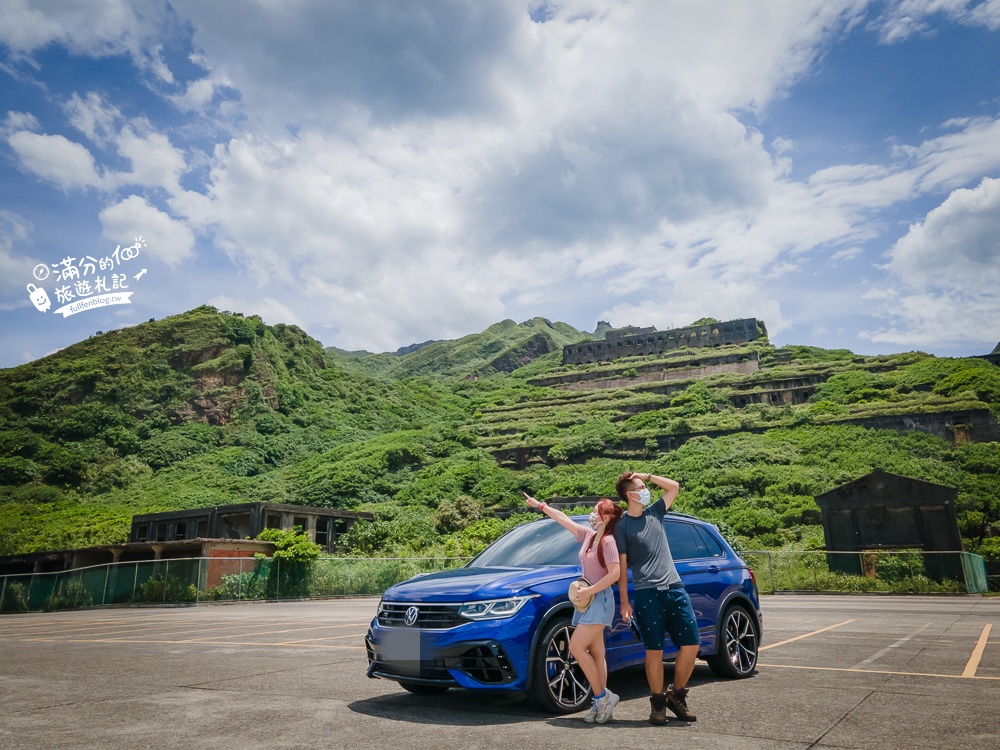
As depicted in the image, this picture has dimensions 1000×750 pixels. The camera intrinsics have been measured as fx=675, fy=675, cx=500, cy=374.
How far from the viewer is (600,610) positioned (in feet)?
16.0

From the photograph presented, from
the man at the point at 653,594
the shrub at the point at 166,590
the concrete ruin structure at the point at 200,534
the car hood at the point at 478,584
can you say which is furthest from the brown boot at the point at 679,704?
the concrete ruin structure at the point at 200,534

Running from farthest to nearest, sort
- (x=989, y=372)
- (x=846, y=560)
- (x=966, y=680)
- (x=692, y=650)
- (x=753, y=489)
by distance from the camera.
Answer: (x=989, y=372), (x=753, y=489), (x=846, y=560), (x=966, y=680), (x=692, y=650)

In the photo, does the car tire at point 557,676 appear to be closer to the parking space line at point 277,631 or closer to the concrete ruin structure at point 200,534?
the parking space line at point 277,631

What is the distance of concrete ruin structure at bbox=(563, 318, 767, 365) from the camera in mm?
123438

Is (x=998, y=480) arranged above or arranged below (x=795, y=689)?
above

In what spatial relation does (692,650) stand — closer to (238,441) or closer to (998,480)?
(998,480)

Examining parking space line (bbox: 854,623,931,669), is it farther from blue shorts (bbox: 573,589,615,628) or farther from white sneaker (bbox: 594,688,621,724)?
blue shorts (bbox: 573,589,615,628)

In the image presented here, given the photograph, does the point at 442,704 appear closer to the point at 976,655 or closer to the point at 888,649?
the point at 888,649

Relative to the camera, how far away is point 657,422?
273 ft

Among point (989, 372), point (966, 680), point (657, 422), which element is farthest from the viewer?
point (657, 422)

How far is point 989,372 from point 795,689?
8584cm

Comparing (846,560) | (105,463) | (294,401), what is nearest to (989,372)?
(846,560)

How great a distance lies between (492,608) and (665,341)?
420ft

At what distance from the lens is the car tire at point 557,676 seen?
5141mm
